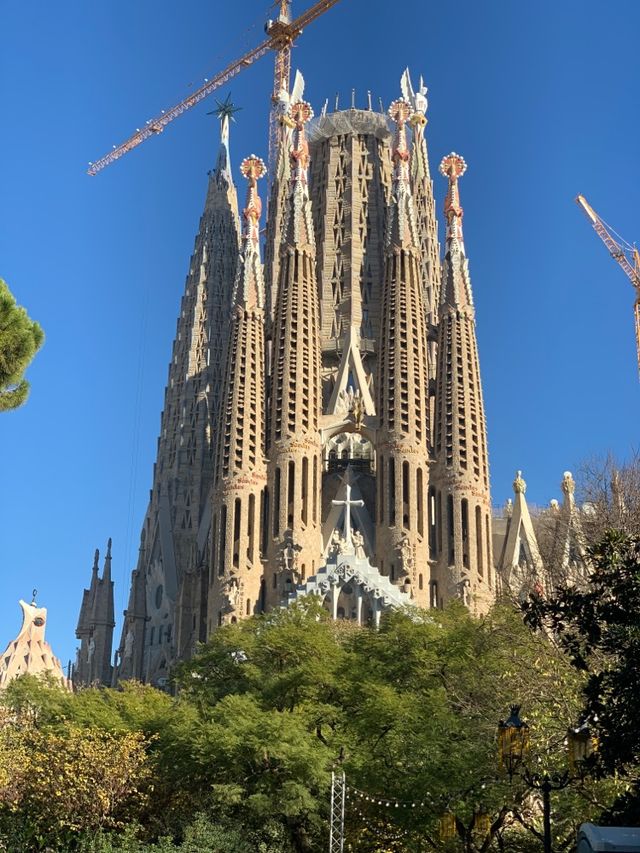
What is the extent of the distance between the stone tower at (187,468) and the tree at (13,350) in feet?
134

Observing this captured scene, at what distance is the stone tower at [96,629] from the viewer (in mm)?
75812

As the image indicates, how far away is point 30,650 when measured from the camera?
228 ft

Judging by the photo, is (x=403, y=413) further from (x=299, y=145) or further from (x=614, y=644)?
(x=614, y=644)

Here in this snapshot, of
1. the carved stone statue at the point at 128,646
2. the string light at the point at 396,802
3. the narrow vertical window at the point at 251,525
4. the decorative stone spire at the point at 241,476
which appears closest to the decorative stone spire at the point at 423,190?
the decorative stone spire at the point at 241,476

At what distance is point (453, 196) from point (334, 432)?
1255 cm

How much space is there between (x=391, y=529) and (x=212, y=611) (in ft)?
26.6

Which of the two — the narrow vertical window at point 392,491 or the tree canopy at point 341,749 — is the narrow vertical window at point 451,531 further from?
the tree canopy at point 341,749

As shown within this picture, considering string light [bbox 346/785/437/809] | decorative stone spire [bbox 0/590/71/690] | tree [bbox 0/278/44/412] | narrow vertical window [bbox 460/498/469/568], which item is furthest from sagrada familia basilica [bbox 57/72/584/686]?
tree [bbox 0/278/44/412]

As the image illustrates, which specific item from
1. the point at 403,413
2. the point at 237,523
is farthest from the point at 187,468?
the point at 403,413

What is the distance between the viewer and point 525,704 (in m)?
21.7

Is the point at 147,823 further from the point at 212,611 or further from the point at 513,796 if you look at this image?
the point at 212,611

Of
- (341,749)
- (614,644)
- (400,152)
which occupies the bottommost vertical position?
(614,644)

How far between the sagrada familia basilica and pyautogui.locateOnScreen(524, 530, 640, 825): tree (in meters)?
25.3

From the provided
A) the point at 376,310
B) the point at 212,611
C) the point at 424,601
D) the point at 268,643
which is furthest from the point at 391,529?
the point at 268,643
